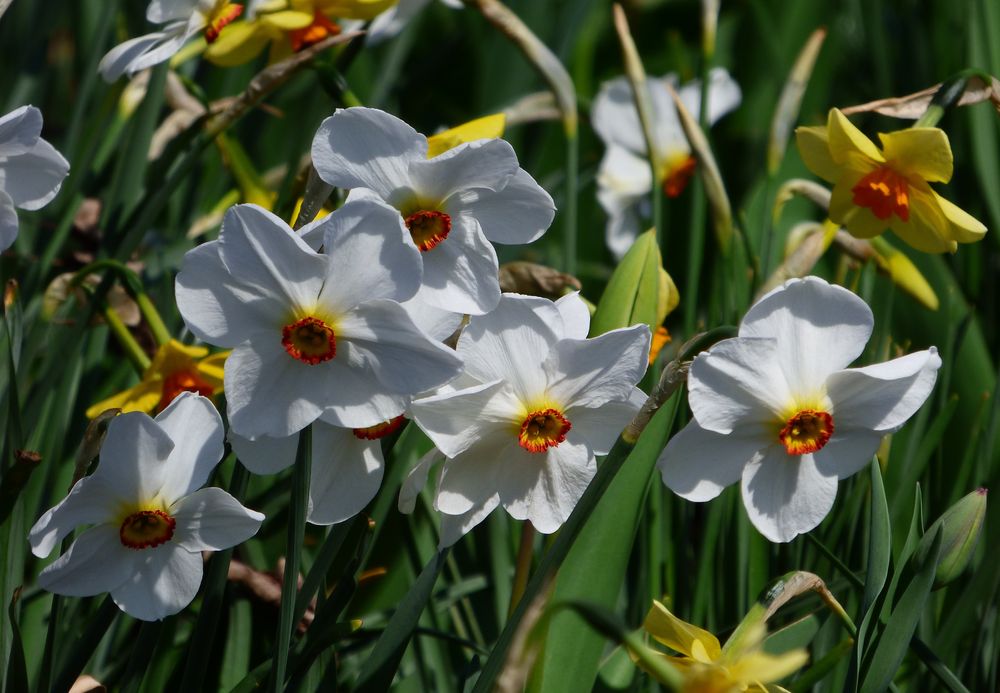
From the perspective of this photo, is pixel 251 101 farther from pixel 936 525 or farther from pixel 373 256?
pixel 936 525

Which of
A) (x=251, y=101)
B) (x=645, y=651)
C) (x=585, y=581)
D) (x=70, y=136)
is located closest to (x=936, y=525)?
(x=585, y=581)

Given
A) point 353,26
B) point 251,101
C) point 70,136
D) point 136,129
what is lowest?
point 70,136

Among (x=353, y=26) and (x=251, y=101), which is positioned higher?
(x=251, y=101)

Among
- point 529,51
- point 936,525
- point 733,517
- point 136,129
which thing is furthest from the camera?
point 136,129

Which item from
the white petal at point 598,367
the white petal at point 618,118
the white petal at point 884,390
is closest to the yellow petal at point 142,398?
the white petal at point 598,367

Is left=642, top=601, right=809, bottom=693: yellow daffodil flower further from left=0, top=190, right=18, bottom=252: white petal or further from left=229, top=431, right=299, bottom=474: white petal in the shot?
left=0, top=190, right=18, bottom=252: white petal

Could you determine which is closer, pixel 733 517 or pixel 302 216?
pixel 302 216

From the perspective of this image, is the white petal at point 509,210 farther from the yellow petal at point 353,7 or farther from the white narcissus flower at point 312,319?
the yellow petal at point 353,7
